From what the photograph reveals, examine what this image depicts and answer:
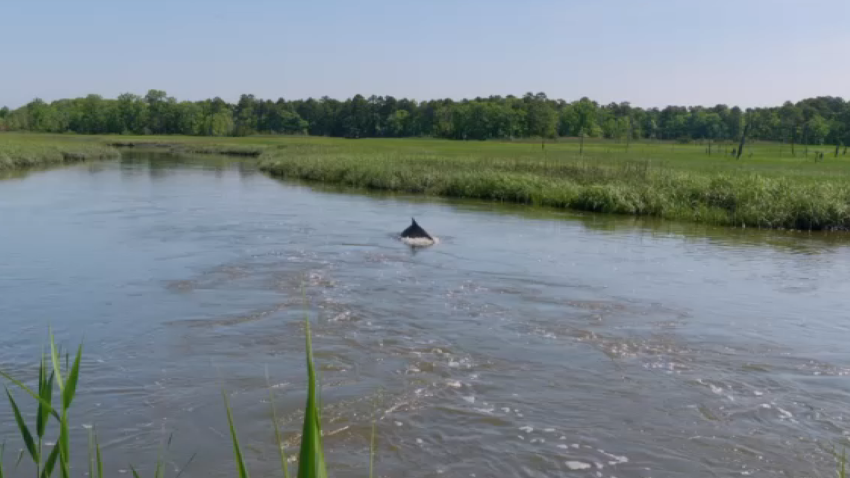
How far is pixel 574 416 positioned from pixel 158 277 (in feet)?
31.1

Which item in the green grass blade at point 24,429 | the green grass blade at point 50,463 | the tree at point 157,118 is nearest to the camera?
the green grass blade at point 24,429

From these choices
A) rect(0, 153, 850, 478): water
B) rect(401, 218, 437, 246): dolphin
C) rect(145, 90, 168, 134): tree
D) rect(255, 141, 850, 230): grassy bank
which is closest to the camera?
rect(0, 153, 850, 478): water

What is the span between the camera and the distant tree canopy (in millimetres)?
116500

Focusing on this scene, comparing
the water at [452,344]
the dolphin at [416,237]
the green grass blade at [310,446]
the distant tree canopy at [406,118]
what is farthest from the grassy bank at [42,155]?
the distant tree canopy at [406,118]

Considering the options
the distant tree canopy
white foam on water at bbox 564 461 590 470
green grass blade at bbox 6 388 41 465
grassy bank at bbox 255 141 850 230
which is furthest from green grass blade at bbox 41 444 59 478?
the distant tree canopy

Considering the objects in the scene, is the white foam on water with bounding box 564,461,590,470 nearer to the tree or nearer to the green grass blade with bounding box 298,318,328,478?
the green grass blade with bounding box 298,318,328,478

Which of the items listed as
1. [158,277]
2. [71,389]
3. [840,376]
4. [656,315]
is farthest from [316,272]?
[71,389]

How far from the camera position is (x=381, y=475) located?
6.36m

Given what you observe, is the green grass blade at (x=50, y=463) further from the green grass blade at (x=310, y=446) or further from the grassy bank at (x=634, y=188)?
the grassy bank at (x=634, y=188)

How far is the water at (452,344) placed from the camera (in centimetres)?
695

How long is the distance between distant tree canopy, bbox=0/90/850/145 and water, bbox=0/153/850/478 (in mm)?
85384

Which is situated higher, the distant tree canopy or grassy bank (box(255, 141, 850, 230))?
the distant tree canopy

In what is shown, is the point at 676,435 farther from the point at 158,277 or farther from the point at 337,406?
the point at 158,277

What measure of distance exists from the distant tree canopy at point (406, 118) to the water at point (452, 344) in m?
85.4
